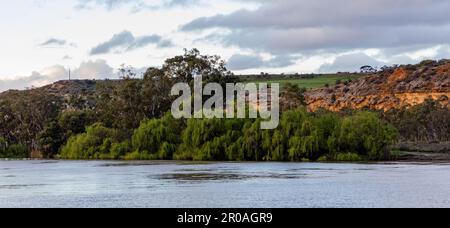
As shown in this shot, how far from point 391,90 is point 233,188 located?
102560 mm

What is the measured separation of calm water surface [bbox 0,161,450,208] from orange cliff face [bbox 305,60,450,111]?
78302mm

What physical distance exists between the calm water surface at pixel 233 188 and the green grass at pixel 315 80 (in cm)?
10243

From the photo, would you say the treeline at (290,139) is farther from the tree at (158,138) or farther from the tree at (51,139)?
the tree at (51,139)

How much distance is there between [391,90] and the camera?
454ft

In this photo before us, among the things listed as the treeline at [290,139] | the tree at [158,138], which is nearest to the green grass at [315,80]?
the tree at [158,138]

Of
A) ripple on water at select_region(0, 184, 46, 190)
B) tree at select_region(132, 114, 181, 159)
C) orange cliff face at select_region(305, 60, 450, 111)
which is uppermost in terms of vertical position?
orange cliff face at select_region(305, 60, 450, 111)

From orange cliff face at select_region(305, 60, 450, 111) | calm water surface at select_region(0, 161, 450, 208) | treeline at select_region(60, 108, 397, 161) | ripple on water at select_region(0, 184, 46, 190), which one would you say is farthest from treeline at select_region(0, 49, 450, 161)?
ripple on water at select_region(0, 184, 46, 190)

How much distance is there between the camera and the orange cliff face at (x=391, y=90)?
132500 mm

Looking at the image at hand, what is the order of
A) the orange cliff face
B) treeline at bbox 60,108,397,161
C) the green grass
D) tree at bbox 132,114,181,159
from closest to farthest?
treeline at bbox 60,108,397,161, tree at bbox 132,114,181,159, the orange cliff face, the green grass

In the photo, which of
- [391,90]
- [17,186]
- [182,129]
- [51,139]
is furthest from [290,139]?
[391,90]

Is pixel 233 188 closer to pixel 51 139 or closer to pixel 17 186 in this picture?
pixel 17 186

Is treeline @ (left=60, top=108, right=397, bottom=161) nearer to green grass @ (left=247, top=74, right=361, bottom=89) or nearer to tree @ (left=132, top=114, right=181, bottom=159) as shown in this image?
tree @ (left=132, top=114, right=181, bottom=159)

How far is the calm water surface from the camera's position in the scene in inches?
1318

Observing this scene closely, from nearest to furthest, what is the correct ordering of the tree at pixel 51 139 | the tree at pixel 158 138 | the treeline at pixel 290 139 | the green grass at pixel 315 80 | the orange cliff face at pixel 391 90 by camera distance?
the treeline at pixel 290 139, the tree at pixel 158 138, the tree at pixel 51 139, the orange cliff face at pixel 391 90, the green grass at pixel 315 80
